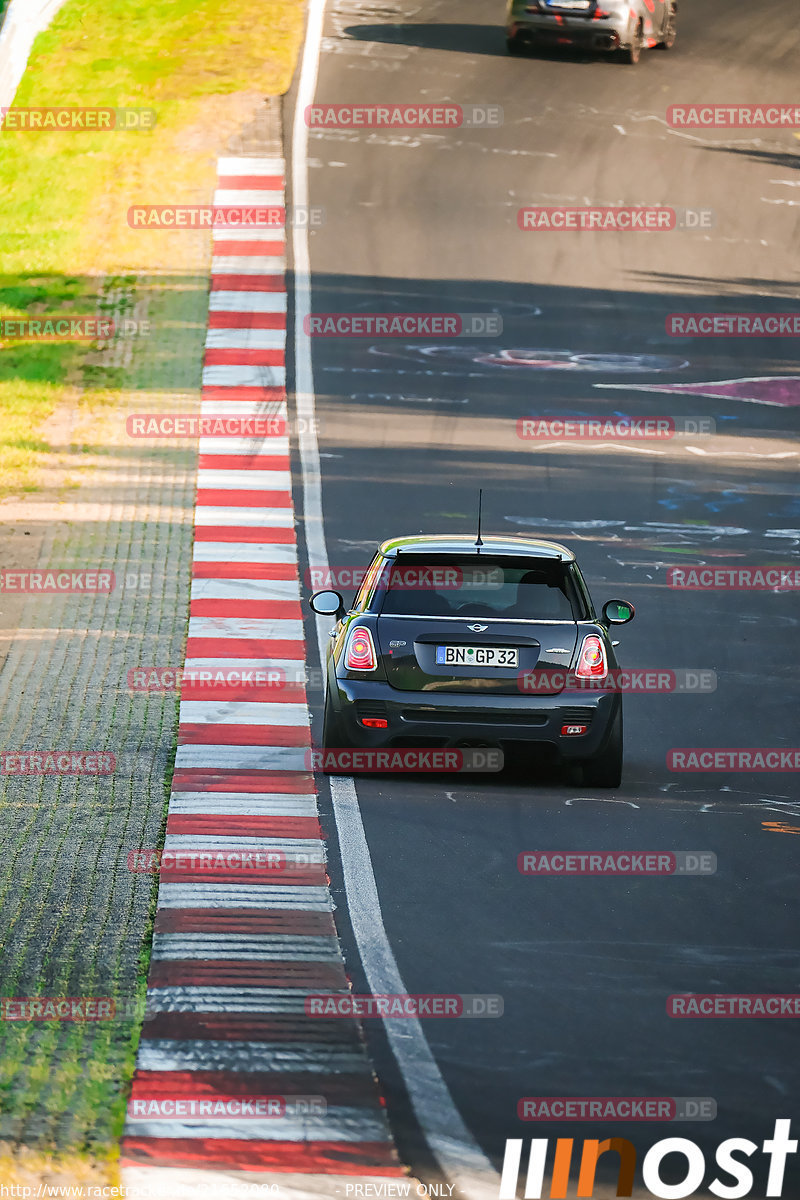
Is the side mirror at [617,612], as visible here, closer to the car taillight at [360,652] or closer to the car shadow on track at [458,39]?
the car taillight at [360,652]

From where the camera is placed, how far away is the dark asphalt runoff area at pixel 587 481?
24.2 ft

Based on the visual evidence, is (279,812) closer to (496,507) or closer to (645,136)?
(496,507)

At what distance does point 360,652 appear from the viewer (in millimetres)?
11234

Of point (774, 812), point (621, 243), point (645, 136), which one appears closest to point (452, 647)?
point (774, 812)

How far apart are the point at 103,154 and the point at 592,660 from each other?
82.5 feet

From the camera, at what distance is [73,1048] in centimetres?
707

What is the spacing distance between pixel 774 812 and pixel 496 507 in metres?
9.04
